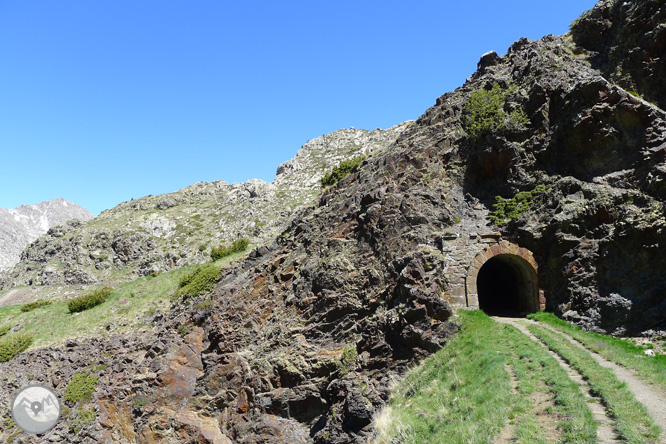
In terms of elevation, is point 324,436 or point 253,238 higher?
point 253,238

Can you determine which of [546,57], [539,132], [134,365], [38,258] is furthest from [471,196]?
[38,258]

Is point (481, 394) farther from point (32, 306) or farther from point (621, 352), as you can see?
point (32, 306)

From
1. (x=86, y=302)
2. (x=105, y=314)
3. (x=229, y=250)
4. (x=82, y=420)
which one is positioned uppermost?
(x=229, y=250)

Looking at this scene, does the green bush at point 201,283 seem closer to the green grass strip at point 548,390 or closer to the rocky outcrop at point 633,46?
the green grass strip at point 548,390

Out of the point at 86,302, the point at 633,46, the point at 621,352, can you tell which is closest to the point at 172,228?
the point at 86,302

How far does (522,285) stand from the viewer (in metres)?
20.9

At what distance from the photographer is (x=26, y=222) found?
173750 mm

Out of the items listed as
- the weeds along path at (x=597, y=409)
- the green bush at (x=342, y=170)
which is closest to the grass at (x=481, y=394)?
the weeds along path at (x=597, y=409)

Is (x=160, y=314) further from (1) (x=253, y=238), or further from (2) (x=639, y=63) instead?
(2) (x=639, y=63)

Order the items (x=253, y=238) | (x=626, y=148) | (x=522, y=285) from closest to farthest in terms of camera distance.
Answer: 1. (x=626, y=148)
2. (x=522, y=285)
3. (x=253, y=238)

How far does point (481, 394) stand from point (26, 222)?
223292 millimetres

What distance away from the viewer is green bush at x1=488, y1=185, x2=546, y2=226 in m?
20.1

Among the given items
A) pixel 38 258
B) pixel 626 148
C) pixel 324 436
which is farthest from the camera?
pixel 38 258

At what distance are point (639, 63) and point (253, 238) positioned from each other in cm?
3659
